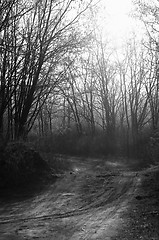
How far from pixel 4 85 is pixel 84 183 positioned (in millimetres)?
6456

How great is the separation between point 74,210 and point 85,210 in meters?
0.28

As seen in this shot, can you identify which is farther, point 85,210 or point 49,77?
point 49,77

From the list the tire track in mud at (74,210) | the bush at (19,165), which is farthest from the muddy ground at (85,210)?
the bush at (19,165)

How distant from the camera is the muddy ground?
6766 mm

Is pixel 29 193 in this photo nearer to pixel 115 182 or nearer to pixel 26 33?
pixel 115 182

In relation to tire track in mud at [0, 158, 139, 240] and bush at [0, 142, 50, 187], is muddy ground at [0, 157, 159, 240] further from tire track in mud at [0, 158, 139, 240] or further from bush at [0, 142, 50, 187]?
bush at [0, 142, 50, 187]

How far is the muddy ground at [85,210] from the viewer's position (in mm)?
6766

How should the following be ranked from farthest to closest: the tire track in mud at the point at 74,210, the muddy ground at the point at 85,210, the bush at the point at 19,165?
the bush at the point at 19,165
the tire track in mud at the point at 74,210
the muddy ground at the point at 85,210

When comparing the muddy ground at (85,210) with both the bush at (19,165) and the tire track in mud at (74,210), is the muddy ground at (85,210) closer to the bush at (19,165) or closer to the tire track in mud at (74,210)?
the tire track in mud at (74,210)

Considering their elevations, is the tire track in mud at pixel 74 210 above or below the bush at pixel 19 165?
below

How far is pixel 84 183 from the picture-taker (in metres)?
12.8

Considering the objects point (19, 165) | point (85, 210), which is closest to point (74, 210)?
point (85, 210)

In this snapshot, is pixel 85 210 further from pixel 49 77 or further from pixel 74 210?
pixel 49 77

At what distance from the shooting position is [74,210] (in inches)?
346
